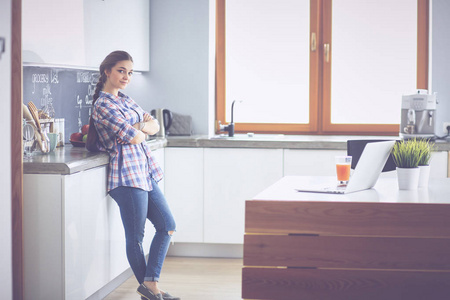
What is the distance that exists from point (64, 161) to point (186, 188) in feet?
5.48

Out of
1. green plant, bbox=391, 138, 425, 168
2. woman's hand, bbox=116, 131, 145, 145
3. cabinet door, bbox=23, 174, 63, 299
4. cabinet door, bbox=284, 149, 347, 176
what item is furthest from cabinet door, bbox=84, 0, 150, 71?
green plant, bbox=391, 138, 425, 168

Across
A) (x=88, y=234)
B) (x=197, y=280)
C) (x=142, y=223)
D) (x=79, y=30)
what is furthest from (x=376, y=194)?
(x=79, y=30)

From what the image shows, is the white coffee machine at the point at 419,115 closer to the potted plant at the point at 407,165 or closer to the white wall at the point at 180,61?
the white wall at the point at 180,61

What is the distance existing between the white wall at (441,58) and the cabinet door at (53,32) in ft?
8.19

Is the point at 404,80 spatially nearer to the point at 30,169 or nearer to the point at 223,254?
the point at 223,254

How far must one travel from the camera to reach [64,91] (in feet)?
12.7

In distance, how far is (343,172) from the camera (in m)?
2.78

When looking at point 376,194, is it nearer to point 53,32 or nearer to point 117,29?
point 53,32

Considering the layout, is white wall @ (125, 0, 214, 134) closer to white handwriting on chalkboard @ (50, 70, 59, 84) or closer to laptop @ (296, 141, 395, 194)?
white handwriting on chalkboard @ (50, 70, 59, 84)

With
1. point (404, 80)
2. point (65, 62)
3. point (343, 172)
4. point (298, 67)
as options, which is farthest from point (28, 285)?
point (404, 80)

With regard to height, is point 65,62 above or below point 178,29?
below

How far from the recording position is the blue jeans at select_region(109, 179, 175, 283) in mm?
3254

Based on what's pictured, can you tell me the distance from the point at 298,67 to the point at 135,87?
4.07ft

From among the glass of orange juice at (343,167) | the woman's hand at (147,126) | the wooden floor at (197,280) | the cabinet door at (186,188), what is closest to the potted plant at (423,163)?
the glass of orange juice at (343,167)
